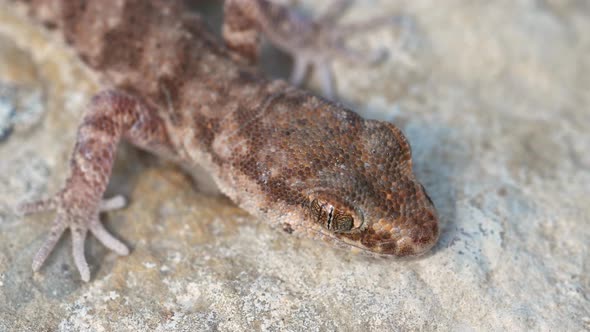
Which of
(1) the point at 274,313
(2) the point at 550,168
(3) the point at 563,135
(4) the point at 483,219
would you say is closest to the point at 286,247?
(1) the point at 274,313

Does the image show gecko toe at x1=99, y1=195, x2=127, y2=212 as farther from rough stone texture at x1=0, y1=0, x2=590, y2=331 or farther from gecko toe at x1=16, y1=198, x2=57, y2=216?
gecko toe at x1=16, y1=198, x2=57, y2=216

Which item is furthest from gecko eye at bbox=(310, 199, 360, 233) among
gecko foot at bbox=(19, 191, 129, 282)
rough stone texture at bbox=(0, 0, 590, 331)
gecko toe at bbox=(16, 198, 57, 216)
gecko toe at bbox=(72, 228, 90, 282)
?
gecko toe at bbox=(16, 198, 57, 216)

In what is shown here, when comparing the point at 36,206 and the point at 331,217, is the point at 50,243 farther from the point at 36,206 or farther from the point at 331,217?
the point at 331,217

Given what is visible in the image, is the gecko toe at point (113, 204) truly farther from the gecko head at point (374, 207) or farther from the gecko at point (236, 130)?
the gecko head at point (374, 207)

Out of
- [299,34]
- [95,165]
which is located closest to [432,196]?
[299,34]

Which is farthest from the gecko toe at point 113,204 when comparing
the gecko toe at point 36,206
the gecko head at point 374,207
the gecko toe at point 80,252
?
the gecko head at point 374,207

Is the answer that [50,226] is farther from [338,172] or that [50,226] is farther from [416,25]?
[416,25]

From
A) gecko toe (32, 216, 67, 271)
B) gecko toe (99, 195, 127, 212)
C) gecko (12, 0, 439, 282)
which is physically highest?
gecko (12, 0, 439, 282)
